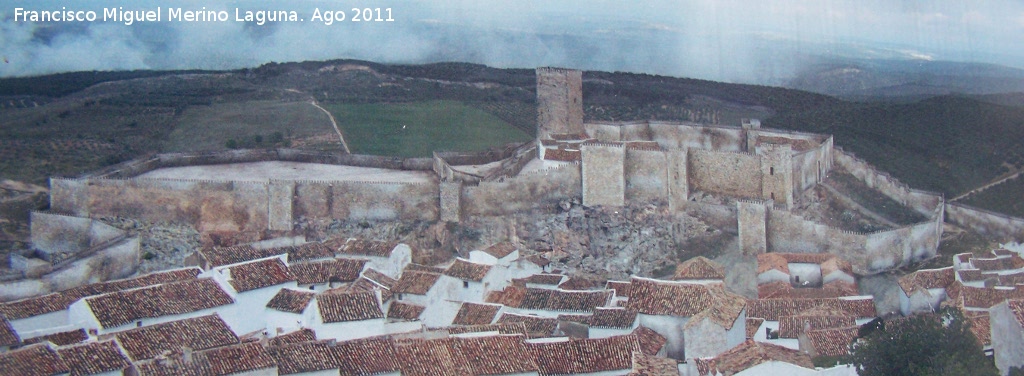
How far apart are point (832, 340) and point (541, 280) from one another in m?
6.46

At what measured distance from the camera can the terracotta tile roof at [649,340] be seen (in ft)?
64.6

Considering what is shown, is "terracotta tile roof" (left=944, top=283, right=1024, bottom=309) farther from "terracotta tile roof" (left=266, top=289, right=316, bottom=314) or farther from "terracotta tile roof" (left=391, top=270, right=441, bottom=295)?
"terracotta tile roof" (left=266, top=289, right=316, bottom=314)

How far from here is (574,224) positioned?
94.3 ft

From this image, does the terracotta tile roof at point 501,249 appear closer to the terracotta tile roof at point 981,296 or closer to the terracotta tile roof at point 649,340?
the terracotta tile roof at point 649,340

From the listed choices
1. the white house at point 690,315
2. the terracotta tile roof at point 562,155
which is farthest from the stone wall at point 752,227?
the white house at point 690,315

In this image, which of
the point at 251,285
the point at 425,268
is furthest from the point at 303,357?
the point at 425,268

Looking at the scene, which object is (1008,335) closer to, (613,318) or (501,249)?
(613,318)

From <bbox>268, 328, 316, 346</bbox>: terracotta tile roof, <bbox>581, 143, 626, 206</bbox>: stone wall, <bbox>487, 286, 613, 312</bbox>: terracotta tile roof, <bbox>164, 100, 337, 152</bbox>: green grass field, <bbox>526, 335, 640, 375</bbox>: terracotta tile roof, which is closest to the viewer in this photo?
<bbox>526, 335, 640, 375</bbox>: terracotta tile roof

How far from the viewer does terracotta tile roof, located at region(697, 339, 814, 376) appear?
58.6ft

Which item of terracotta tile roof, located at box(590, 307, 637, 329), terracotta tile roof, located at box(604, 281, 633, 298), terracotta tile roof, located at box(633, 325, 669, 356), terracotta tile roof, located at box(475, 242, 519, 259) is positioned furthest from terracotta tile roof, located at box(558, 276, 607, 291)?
terracotta tile roof, located at box(633, 325, 669, 356)

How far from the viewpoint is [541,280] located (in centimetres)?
2544

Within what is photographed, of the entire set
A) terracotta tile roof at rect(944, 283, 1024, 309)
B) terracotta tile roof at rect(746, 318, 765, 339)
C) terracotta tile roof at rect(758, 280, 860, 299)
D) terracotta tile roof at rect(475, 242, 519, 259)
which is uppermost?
terracotta tile roof at rect(475, 242, 519, 259)

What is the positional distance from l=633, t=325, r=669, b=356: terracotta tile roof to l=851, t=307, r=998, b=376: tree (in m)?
2.93

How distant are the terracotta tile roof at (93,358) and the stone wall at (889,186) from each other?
19.3 meters
